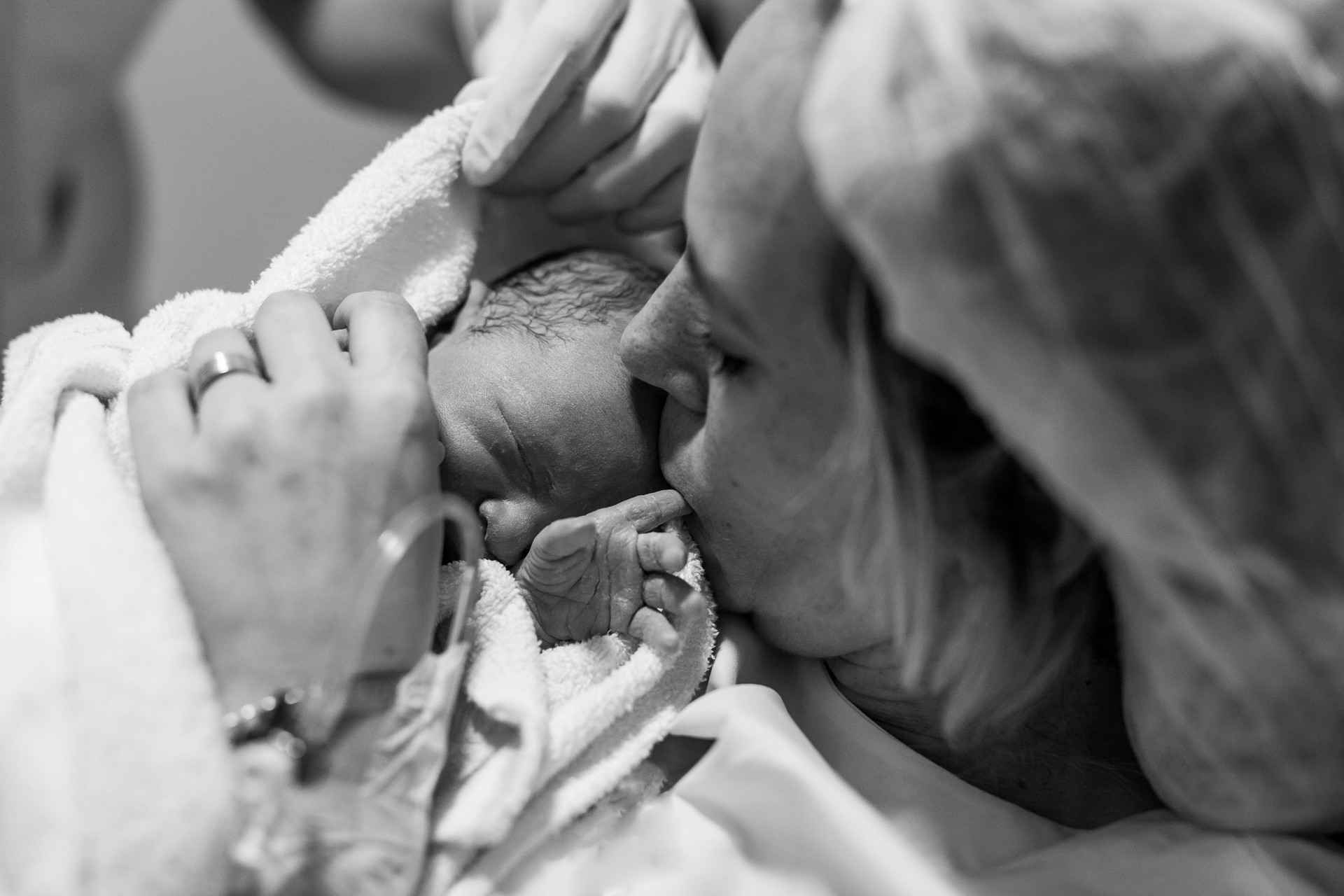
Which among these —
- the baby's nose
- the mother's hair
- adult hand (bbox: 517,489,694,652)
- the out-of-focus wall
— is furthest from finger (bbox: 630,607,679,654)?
the out-of-focus wall

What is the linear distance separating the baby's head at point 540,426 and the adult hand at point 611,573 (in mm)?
52

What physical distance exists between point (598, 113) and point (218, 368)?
38cm

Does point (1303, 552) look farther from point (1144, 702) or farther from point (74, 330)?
point (74, 330)

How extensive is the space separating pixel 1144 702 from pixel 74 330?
76cm

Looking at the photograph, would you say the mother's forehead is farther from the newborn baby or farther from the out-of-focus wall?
the out-of-focus wall

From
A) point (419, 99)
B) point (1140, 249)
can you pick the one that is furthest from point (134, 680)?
point (419, 99)

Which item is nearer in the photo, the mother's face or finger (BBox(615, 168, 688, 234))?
the mother's face

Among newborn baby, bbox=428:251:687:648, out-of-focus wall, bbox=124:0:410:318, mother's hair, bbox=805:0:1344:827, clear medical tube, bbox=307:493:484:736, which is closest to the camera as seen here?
mother's hair, bbox=805:0:1344:827

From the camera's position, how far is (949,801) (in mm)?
704

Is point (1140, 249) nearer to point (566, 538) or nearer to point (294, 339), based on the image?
point (566, 538)

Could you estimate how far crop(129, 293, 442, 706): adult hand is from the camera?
1.88 feet

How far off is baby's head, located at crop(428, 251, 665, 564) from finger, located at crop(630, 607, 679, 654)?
0.11 m

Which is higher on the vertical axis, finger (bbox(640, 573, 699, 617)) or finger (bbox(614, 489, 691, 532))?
finger (bbox(614, 489, 691, 532))

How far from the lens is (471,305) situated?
0.89 meters
